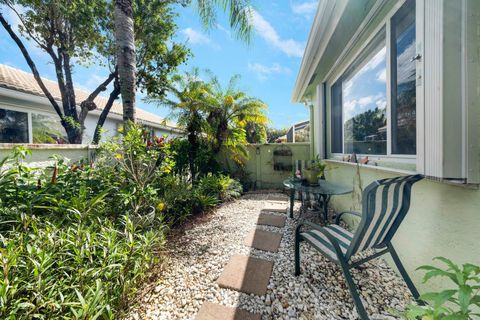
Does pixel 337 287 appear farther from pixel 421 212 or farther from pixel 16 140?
pixel 16 140

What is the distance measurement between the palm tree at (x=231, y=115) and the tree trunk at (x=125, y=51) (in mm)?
2671

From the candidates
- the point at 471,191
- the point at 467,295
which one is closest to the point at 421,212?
the point at 471,191

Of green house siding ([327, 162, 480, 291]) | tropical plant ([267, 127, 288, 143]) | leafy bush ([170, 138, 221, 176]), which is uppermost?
tropical plant ([267, 127, 288, 143])

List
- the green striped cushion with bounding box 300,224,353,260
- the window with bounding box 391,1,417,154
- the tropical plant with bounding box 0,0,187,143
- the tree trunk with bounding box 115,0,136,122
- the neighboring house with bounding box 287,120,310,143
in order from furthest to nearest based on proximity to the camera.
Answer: the neighboring house with bounding box 287,120,310,143, the tropical plant with bounding box 0,0,187,143, the tree trunk with bounding box 115,0,136,122, the window with bounding box 391,1,417,154, the green striped cushion with bounding box 300,224,353,260

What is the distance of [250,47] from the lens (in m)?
4.80

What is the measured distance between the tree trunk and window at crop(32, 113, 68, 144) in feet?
18.4

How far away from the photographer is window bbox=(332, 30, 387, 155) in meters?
2.65

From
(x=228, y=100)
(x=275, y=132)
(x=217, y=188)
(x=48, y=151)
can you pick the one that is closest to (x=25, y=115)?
(x=48, y=151)

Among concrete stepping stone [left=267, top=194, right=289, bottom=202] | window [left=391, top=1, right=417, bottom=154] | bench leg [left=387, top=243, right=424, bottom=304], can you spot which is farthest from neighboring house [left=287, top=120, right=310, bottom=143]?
bench leg [left=387, top=243, right=424, bottom=304]

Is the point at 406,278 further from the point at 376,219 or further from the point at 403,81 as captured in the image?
the point at 403,81

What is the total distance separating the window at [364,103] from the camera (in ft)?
8.68

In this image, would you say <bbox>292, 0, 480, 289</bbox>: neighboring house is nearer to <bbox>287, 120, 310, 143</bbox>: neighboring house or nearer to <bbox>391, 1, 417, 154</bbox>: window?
<bbox>391, 1, 417, 154</bbox>: window

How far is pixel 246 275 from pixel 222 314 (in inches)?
20.2

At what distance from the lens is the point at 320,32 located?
10.2 ft
